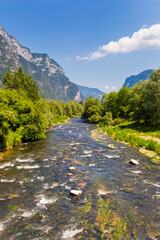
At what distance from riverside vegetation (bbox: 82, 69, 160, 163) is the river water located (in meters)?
8.27

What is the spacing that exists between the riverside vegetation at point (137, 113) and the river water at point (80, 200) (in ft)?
27.1

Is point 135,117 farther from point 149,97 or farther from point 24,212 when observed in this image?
point 24,212

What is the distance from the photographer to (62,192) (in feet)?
39.9

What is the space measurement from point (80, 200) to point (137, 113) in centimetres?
3896

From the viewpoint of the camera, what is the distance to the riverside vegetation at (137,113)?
29.6 metres

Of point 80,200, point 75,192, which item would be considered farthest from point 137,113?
point 80,200

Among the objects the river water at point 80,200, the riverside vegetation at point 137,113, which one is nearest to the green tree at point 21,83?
the riverside vegetation at point 137,113

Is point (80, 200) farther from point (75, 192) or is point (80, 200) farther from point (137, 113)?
point (137, 113)

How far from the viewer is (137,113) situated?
43719 mm

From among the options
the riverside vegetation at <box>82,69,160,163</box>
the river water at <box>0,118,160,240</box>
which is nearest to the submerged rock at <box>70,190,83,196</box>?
the river water at <box>0,118,160,240</box>

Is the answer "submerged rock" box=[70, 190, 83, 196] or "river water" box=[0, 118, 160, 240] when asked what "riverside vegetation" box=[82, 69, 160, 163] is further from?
"submerged rock" box=[70, 190, 83, 196]

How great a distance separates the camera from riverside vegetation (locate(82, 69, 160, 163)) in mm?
29641

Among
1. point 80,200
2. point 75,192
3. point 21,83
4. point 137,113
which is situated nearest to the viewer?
point 80,200

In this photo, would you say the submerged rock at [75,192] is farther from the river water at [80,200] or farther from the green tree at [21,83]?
the green tree at [21,83]
